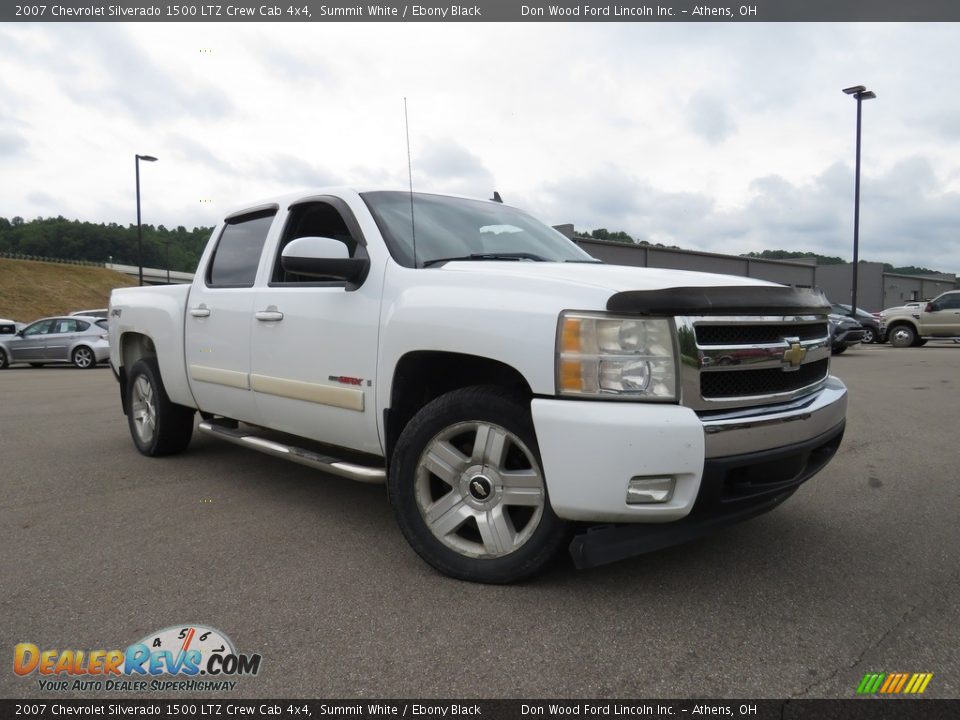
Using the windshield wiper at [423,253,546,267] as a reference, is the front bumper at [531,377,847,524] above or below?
below

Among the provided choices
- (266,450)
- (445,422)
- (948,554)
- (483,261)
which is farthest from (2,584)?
(948,554)

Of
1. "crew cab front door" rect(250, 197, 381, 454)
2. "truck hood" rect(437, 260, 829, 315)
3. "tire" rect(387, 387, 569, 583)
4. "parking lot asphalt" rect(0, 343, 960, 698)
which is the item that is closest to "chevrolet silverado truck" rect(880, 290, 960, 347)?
"parking lot asphalt" rect(0, 343, 960, 698)

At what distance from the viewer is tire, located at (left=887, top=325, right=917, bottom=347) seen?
21672 millimetres

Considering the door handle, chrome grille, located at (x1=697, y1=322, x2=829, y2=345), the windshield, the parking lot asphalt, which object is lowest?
the parking lot asphalt

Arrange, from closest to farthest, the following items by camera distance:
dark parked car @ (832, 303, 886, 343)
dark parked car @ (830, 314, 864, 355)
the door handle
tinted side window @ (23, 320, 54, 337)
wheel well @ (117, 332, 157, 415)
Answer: the door handle < wheel well @ (117, 332, 157, 415) < dark parked car @ (830, 314, 864, 355) < tinted side window @ (23, 320, 54, 337) < dark parked car @ (832, 303, 886, 343)

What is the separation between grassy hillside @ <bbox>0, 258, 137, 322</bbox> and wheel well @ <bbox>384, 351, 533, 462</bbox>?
56566 mm

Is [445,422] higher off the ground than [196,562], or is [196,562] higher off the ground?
[445,422]

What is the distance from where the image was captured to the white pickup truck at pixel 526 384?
249 centimetres

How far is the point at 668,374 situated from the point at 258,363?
2470mm

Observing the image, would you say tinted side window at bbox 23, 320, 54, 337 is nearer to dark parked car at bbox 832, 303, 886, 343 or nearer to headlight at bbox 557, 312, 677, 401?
headlight at bbox 557, 312, 677, 401

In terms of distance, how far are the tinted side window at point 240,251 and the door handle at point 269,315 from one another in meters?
0.37

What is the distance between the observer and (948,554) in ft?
10.6
